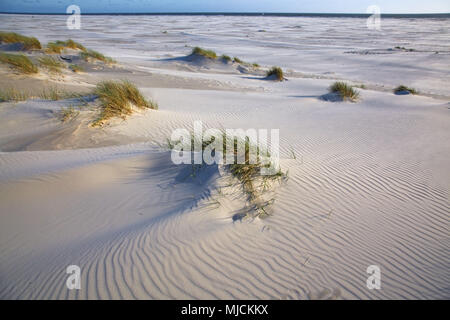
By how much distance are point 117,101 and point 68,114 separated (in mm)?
992

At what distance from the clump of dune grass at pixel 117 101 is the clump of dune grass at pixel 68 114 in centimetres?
55

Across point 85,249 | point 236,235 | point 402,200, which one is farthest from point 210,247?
point 402,200

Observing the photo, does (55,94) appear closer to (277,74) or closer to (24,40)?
(277,74)

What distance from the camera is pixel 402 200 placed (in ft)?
10.7

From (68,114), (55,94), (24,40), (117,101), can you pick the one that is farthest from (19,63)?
(24,40)

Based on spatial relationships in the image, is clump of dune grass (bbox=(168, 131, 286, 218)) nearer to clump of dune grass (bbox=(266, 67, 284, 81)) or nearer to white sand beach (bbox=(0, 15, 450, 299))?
white sand beach (bbox=(0, 15, 450, 299))

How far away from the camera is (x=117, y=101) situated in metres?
5.46

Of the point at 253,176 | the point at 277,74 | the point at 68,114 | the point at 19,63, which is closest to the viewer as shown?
the point at 253,176

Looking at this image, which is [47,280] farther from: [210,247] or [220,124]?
[220,124]

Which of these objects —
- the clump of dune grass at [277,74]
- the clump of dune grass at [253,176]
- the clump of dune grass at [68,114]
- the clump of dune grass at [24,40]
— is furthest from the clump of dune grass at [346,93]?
the clump of dune grass at [24,40]

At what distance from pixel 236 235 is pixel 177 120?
148 inches

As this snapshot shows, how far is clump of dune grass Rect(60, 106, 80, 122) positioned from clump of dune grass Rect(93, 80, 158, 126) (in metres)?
0.55

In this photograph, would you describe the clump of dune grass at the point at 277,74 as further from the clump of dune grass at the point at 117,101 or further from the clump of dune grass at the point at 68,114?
the clump of dune grass at the point at 68,114

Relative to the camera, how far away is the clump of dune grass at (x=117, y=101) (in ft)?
17.6
